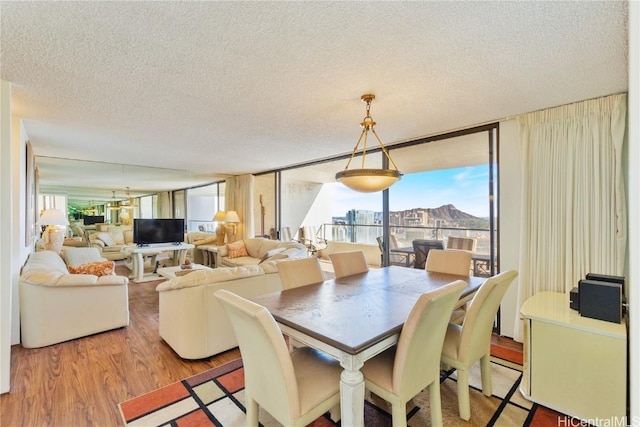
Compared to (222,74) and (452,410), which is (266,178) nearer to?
(222,74)

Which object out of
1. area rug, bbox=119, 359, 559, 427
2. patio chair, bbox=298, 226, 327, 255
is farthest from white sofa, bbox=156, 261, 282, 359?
patio chair, bbox=298, 226, 327, 255

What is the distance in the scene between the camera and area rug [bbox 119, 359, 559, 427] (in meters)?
1.92

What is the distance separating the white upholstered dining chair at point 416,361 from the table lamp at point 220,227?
6121 millimetres

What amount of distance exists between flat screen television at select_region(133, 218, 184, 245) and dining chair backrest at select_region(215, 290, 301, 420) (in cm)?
523

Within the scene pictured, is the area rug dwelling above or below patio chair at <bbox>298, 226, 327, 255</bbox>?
below

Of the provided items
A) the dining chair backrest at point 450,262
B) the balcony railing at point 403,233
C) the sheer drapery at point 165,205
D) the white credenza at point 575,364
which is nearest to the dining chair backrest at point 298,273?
the dining chair backrest at point 450,262

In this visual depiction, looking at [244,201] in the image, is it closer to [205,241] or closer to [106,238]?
[205,241]

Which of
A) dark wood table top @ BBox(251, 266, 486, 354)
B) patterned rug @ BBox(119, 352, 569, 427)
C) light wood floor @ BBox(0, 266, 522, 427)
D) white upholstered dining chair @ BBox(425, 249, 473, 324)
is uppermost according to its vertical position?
white upholstered dining chair @ BBox(425, 249, 473, 324)

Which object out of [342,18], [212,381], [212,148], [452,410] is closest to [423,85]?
→ [342,18]

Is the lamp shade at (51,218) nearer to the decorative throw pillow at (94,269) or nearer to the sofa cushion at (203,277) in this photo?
the decorative throw pillow at (94,269)

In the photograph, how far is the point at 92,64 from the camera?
2021 millimetres

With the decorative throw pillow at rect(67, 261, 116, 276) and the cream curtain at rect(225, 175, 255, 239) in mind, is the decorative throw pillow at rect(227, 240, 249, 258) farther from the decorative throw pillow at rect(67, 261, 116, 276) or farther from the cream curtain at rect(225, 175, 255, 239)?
the decorative throw pillow at rect(67, 261, 116, 276)

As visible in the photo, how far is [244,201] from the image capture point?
7.32 m

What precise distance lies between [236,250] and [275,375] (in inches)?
189
